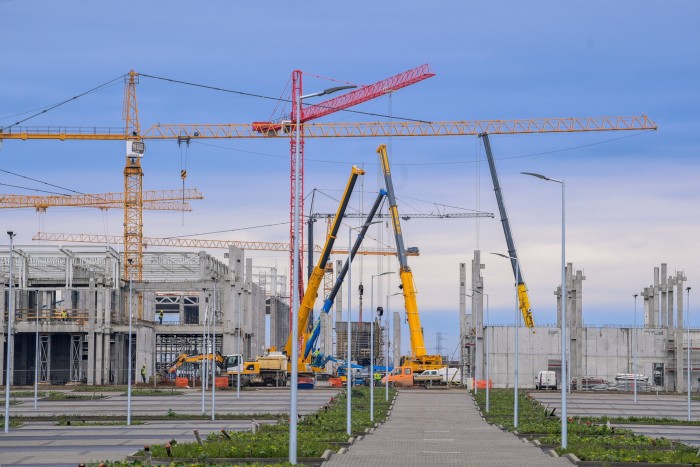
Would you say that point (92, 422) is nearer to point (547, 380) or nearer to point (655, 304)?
point (547, 380)

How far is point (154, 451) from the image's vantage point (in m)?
35.3

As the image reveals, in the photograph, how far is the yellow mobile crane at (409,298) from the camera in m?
96.9

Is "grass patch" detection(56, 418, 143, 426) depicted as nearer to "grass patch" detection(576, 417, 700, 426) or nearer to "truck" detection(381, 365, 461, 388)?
"grass patch" detection(576, 417, 700, 426)

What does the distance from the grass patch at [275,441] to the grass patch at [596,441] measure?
721cm

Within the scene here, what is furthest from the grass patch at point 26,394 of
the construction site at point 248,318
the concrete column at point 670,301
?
the concrete column at point 670,301

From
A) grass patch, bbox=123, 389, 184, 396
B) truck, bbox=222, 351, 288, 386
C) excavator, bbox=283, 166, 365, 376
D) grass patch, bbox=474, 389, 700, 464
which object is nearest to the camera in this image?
grass patch, bbox=474, 389, 700, 464

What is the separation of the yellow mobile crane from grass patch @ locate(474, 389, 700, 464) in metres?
31.1

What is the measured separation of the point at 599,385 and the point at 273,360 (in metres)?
29.0

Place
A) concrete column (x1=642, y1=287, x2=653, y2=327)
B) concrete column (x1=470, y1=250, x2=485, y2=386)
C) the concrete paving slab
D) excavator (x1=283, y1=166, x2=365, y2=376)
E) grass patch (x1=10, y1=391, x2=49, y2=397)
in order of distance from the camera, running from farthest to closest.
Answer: concrete column (x1=642, y1=287, x2=653, y2=327), concrete column (x1=470, y1=250, x2=485, y2=386), excavator (x1=283, y1=166, x2=365, y2=376), grass patch (x1=10, y1=391, x2=49, y2=397), the concrete paving slab

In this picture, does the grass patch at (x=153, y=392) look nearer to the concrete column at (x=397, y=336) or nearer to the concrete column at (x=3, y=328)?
the concrete column at (x=3, y=328)

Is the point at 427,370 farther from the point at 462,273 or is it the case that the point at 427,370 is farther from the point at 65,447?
the point at 65,447

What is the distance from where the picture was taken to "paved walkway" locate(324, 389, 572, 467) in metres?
34.5

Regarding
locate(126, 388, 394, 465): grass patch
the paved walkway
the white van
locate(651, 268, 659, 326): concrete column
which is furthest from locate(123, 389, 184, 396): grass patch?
locate(651, 268, 659, 326): concrete column

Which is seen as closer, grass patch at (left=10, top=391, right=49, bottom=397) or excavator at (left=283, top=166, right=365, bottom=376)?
grass patch at (left=10, top=391, right=49, bottom=397)
